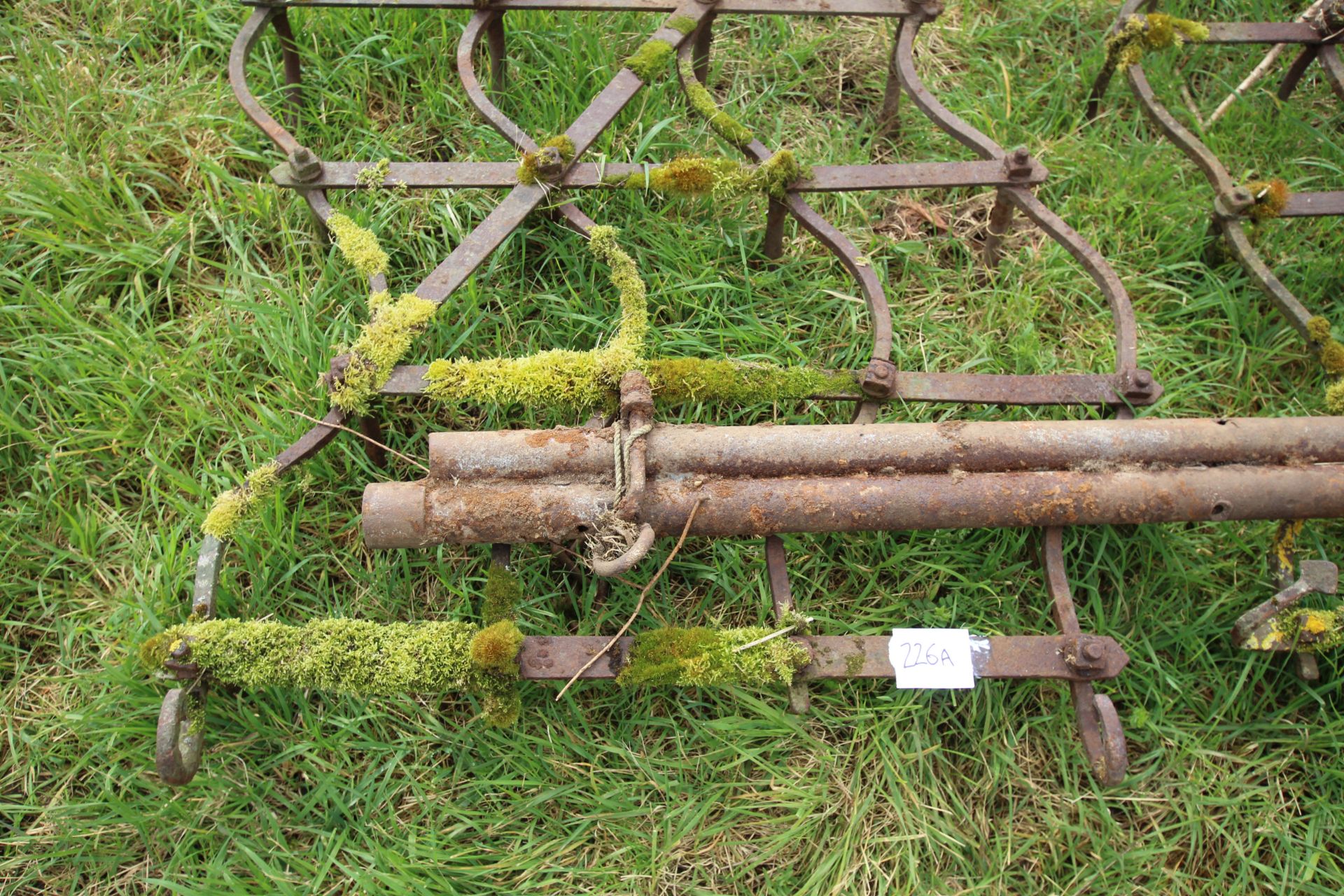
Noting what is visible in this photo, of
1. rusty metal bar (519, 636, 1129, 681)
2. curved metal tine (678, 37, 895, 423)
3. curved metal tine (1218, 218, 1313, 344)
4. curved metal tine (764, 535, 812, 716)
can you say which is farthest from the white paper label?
curved metal tine (1218, 218, 1313, 344)

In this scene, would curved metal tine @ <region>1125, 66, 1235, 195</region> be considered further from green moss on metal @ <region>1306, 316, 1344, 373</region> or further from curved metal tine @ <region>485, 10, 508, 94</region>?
curved metal tine @ <region>485, 10, 508, 94</region>

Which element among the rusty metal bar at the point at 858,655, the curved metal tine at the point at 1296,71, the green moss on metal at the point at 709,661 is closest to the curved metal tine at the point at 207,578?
the rusty metal bar at the point at 858,655

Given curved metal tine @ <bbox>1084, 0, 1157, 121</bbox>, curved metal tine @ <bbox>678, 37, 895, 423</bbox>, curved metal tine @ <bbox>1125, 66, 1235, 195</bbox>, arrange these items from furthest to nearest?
1. curved metal tine @ <bbox>1084, 0, 1157, 121</bbox>
2. curved metal tine @ <bbox>1125, 66, 1235, 195</bbox>
3. curved metal tine @ <bbox>678, 37, 895, 423</bbox>

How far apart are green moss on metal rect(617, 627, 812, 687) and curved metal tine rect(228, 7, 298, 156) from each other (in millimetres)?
1607

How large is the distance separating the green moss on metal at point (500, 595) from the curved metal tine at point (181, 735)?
645 mm

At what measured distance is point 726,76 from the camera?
3146mm

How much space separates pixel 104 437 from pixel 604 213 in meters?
1.55

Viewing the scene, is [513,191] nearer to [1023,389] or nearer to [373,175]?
[373,175]

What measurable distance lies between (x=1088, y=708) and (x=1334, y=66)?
7.42 feet

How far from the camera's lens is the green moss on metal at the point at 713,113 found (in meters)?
2.50

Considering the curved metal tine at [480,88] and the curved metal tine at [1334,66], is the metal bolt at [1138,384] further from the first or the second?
the curved metal tine at [480,88]

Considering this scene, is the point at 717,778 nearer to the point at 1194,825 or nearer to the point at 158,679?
the point at 1194,825

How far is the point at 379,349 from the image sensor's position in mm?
2184

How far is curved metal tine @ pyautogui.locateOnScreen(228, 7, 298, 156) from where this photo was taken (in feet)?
8.00
